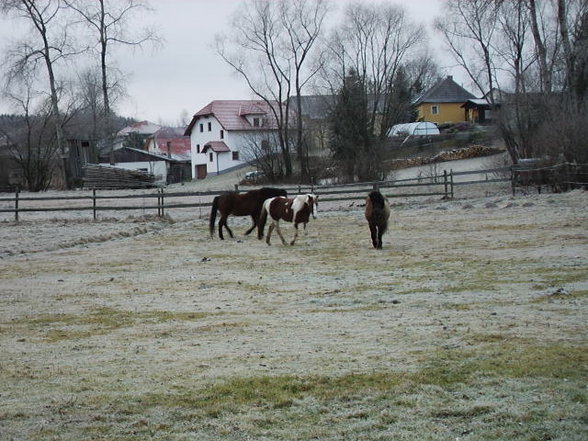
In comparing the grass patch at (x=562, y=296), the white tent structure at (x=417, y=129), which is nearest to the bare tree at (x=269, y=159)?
the white tent structure at (x=417, y=129)

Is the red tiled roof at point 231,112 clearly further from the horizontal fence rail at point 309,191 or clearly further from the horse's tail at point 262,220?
the horse's tail at point 262,220

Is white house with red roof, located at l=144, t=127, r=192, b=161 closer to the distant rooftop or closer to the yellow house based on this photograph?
the yellow house

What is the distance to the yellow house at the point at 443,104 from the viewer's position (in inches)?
2805

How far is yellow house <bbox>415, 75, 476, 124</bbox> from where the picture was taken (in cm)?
7125

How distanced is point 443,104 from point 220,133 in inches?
781

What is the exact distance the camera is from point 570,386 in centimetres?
582

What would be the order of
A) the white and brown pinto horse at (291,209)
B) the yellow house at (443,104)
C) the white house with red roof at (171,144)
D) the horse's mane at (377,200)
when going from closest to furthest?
the horse's mane at (377,200), the white and brown pinto horse at (291,209), the yellow house at (443,104), the white house with red roof at (171,144)

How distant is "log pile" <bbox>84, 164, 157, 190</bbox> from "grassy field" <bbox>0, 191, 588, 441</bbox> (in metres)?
27.4

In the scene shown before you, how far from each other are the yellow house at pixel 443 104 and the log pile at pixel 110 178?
3310cm

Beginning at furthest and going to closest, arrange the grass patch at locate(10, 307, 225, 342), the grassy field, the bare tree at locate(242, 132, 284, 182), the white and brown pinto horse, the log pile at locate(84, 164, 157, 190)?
the bare tree at locate(242, 132, 284, 182) → the log pile at locate(84, 164, 157, 190) → the white and brown pinto horse → the grass patch at locate(10, 307, 225, 342) → the grassy field

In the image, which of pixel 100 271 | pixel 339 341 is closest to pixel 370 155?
pixel 100 271

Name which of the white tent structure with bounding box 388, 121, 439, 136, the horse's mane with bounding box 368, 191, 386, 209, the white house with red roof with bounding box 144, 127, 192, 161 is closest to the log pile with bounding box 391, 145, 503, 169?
the white tent structure with bounding box 388, 121, 439, 136

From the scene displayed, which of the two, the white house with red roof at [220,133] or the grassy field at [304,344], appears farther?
the white house with red roof at [220,133]

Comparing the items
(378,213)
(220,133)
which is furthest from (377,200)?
(220,133)
